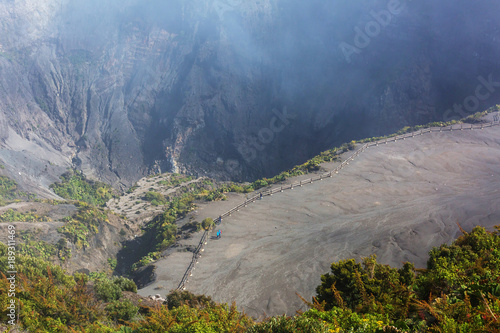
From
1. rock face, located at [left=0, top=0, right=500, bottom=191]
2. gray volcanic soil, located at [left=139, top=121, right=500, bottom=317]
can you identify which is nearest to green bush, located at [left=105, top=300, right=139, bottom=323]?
gray volcanic soil, located at [left=139, top=121, right=500, bottom=317]

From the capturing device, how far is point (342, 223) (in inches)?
866

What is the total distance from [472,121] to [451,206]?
22728 mm

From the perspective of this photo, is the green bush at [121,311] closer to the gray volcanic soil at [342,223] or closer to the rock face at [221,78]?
the gray volcanic soil at [342,223]

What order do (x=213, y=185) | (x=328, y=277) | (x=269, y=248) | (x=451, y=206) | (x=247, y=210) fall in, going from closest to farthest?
(x=328, y=277), (x=269, y=248), (x=451, y=206), (x=247, y=210), (x=213, y=185)

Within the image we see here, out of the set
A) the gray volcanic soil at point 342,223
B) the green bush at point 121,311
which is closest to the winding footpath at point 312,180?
the gray volcanic soil at point 342,223

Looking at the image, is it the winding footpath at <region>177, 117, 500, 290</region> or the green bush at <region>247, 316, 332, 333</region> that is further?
the winding footpath at <region>177, 117, 500, 290</region>

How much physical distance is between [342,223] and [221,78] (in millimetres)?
48686

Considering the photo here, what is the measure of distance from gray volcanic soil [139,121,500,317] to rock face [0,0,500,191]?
23.3 meters

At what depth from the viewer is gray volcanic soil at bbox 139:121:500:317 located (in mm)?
17234

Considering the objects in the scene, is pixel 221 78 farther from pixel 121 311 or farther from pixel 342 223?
pixel 121 311

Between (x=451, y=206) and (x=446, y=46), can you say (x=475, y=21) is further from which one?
(x=451, y=206)

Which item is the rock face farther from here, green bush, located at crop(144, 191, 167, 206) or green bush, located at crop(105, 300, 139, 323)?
green bush, located at crop(105, 300, 139, 323)

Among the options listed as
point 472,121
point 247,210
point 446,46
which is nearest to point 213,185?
point 247,210

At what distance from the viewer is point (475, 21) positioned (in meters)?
53.2
